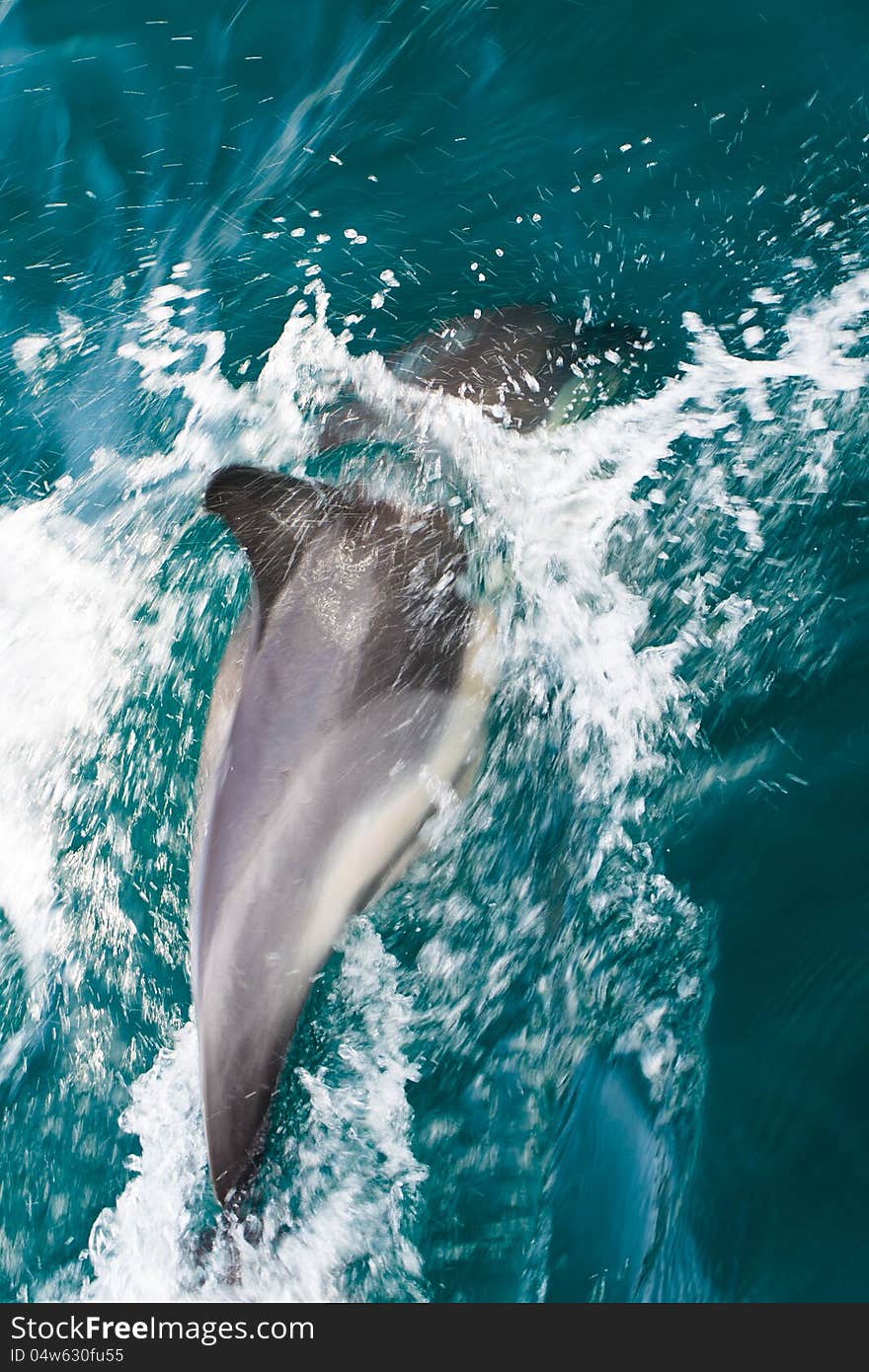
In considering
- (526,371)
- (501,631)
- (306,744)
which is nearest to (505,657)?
(501,631)

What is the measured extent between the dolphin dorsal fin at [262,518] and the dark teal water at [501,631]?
1007mm

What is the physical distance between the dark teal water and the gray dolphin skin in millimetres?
205

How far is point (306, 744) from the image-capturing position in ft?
12.5

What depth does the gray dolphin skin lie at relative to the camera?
11.4 feet

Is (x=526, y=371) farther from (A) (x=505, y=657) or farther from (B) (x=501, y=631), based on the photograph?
(A) (x=505, y=657)

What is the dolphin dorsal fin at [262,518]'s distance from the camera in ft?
13.8

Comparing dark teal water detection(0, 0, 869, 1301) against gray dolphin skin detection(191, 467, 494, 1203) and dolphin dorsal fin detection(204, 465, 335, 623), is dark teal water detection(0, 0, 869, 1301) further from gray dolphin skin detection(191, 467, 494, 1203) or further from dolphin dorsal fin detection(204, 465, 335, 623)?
dolphin dorsal fin detection(204, 465, 335, 623)

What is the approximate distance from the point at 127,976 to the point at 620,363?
393 centimetres

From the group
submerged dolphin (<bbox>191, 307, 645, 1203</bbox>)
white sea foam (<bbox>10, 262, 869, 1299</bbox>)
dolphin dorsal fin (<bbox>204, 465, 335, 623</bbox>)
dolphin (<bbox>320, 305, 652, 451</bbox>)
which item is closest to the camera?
submerged dolphin (<bbox>191, 307, 645, 1203</bbox>)

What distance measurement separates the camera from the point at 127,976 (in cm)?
459

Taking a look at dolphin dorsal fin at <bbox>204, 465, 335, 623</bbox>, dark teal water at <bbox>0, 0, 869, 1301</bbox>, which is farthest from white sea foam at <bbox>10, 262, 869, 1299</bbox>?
dolphin dorsal fin at <bbox>204, 465, 335, 623</bbox>

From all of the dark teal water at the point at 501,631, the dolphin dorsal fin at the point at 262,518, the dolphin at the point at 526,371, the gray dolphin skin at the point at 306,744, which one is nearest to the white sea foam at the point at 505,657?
the dark teal water at the point at 501,631

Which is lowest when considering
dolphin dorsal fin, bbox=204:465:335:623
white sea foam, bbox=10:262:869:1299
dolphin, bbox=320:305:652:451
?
white sea foam, bbox=10:262:869:1299

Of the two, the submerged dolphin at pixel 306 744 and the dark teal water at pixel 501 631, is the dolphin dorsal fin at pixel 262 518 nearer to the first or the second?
the submerged dolphin at pixel 306 744
